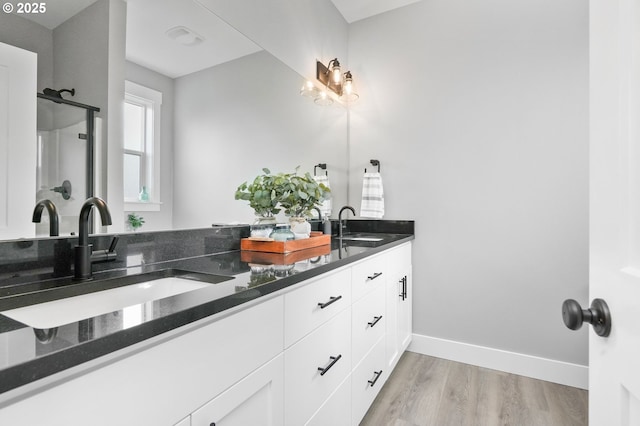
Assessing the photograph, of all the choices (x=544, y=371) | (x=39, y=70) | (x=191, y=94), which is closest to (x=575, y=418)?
(x=544, y=371)

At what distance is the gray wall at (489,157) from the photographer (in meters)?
2.08

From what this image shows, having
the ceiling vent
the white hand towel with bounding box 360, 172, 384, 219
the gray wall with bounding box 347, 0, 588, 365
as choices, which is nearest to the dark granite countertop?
the ceiling vent

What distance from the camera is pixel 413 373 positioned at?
2199mm

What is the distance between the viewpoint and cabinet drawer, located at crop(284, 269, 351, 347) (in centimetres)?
103

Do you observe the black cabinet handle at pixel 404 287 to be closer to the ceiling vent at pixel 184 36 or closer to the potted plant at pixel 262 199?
the potted plant at pixel 262 199

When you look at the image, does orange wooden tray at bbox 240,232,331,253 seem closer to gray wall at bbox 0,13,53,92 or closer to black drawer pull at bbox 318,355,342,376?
black drawer pull at bbox 318,355,342,376

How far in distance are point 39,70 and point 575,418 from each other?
2705 mm

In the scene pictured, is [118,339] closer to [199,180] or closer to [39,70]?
[39,70]

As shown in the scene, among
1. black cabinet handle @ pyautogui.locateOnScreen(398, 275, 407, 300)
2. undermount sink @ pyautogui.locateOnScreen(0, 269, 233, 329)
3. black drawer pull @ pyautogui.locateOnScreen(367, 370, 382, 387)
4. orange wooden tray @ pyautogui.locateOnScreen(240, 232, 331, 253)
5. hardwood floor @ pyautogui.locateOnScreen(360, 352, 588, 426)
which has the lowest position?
hardwood floor @ pyautogui.locateOnScreen(360, 352, 588, 426)

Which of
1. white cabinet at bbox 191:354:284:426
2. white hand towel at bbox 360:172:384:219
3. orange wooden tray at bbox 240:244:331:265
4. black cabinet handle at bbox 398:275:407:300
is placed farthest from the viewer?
white hand towel at bbox 360:172:384:219

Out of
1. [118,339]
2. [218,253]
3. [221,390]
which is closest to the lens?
[118,339]

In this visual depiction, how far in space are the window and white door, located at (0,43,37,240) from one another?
0.95ft

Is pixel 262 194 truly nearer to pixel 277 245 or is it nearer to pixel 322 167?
pixel 277 245

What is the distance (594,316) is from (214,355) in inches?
29.3
